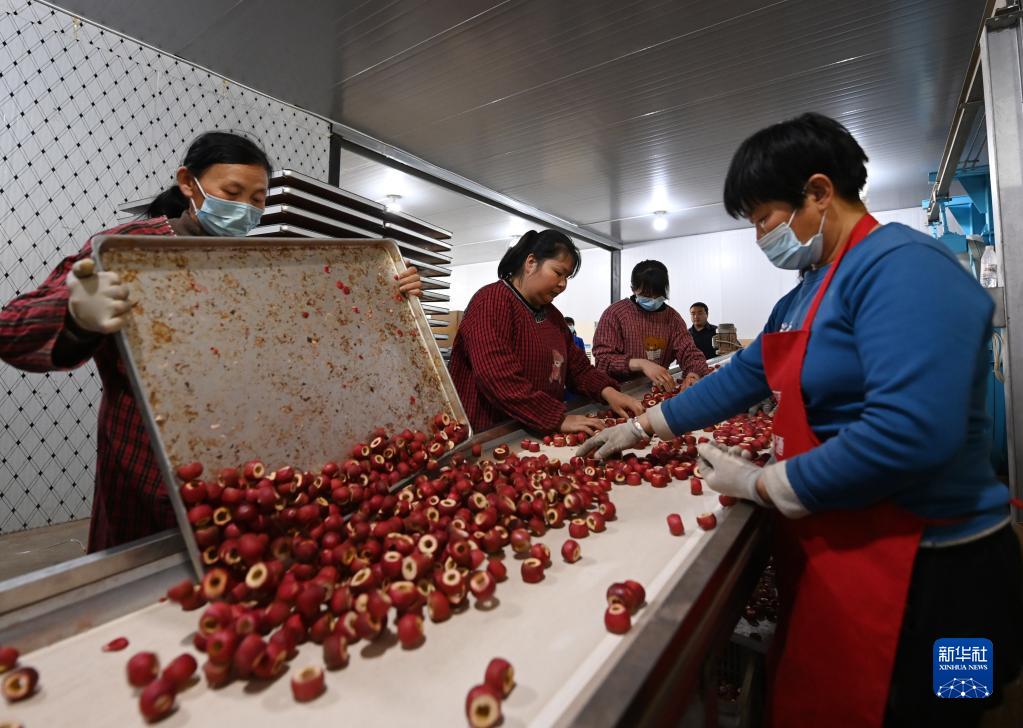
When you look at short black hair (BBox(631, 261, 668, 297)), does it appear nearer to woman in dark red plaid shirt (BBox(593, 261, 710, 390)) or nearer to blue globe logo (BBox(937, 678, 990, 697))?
woman in dark red plaid shirt (BBox(593, 261, 710, 390))

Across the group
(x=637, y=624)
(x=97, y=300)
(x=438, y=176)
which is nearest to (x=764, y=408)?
(x=637, y=624)

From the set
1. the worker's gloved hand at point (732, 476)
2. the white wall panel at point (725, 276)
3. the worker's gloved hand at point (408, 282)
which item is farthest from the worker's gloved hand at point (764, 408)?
the white wall panel at point (725, 276)

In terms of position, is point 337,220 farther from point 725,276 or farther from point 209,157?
point 725,276

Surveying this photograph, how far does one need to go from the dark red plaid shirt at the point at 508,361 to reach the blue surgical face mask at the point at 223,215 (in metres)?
1.04

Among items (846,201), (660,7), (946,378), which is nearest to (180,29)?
(660,7)

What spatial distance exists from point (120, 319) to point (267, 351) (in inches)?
13.2

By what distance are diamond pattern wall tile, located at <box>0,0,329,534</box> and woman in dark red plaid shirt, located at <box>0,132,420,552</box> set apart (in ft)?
8.54

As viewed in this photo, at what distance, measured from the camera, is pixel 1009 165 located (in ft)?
8.71

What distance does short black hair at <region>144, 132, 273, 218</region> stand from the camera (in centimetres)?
171

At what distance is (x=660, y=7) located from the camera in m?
3.82

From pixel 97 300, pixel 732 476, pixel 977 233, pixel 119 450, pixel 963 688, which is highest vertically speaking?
pixel 977 233

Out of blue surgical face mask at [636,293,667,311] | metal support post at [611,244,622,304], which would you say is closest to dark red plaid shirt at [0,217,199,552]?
blue surgical face mask at [636,293,667,311]

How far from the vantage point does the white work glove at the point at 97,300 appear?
109 cm

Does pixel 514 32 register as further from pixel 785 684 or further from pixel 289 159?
pixel 785 684
